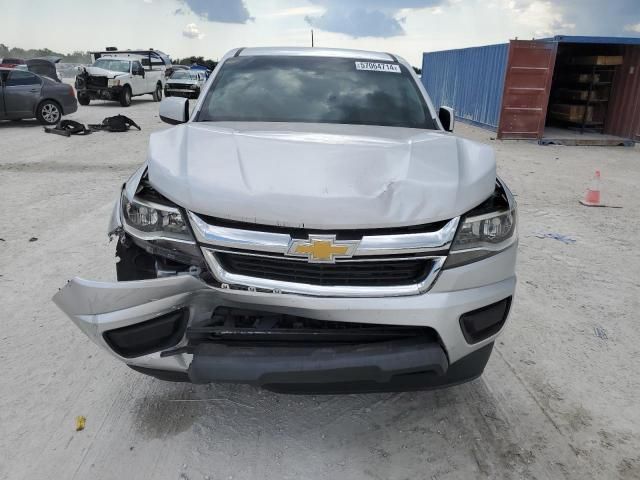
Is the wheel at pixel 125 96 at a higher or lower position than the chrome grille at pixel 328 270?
lower

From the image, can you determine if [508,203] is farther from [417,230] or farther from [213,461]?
[213,461]

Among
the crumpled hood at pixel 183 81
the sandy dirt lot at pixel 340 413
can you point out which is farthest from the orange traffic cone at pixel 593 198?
the crumpled hood at pixel 183 81

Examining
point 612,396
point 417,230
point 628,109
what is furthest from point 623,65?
point 417,230

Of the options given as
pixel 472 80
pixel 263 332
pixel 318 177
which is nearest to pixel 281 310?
pixel 263 332

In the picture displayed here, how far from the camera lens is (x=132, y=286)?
81.4 inches

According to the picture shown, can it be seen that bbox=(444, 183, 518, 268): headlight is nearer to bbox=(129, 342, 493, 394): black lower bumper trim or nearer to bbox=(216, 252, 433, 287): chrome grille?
bbox=(216, 252, 433, 287): chrome grille

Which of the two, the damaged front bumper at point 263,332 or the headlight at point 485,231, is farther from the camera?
the headlight at point 485,231

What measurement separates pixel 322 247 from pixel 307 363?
1.50ft

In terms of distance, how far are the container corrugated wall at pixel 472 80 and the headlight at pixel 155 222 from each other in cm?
1374

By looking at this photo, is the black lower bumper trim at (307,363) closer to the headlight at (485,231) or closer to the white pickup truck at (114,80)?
the headlight at (485,231)

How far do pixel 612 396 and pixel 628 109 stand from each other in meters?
14.2

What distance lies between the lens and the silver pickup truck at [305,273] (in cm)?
207

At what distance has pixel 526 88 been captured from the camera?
45.4ft

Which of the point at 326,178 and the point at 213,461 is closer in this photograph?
the point at 326,178
